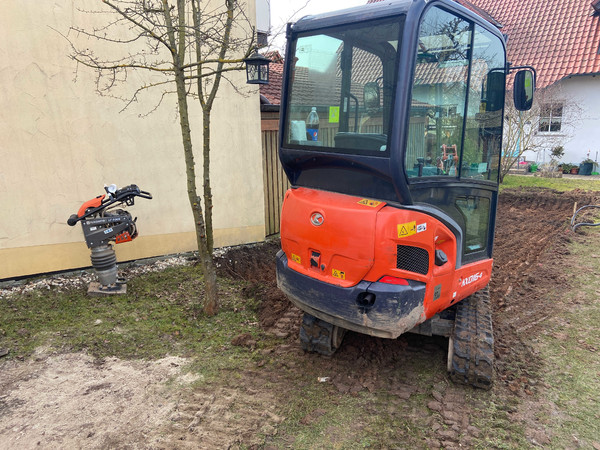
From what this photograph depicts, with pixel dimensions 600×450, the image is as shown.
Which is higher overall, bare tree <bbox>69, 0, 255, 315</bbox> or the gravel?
bare tree <bbox>69, 0, 255, 315</bbox>

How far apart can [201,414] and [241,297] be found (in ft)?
7.49

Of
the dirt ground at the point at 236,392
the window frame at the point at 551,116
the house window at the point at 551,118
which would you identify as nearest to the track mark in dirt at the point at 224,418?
the dirt ground at the point at 236,392

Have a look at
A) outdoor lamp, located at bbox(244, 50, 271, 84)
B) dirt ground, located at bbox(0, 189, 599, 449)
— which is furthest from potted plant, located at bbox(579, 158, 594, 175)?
outdoor lamp, located at bbox(244, 50, 271, 84)

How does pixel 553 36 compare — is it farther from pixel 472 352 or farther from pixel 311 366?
pixel 311 366

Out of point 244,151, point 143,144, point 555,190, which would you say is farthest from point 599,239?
point 143,144

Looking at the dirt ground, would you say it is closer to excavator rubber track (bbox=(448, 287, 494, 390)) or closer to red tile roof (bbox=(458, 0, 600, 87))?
excavator rubber track (bbox=(448, 287, 494, 390))

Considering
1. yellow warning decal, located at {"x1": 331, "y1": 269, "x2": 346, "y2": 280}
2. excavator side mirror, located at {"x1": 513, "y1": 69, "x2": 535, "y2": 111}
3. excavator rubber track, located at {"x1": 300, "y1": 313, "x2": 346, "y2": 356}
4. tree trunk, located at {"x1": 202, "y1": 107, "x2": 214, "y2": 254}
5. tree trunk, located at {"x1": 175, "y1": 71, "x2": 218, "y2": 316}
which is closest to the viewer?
yellow warning decal, located at {"x1": 331, "y1": 269, "x2": 346, "y2": 280}

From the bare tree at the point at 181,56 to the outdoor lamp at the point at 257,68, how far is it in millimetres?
92

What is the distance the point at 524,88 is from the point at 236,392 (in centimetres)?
358

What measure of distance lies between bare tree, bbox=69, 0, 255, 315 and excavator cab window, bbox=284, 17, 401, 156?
981 millimetres

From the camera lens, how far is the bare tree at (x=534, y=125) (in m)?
13.5

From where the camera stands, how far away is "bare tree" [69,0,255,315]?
4211mm

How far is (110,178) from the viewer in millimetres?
5914

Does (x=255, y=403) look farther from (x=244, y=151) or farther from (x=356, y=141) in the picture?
(x=244, y=151)
